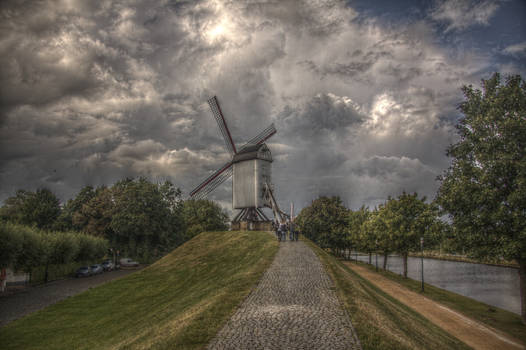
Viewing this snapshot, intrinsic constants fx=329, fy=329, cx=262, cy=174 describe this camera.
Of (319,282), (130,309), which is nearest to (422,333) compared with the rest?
(319,282)

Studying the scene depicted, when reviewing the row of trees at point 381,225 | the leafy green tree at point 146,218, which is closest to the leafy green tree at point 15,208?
the leafy green tree at point 146,218

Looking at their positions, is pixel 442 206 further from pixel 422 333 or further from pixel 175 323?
pixel 175 323

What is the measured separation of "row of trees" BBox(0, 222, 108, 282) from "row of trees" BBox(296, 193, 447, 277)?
4104cm

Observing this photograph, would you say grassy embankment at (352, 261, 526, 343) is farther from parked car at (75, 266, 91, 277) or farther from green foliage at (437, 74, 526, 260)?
parked car at (75, 266, 91, 277)

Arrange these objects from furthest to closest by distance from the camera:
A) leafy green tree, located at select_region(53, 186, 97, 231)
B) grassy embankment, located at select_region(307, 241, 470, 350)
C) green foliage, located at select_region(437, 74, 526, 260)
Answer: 1. leafy green tree, located at select_region(53, 186, 97, 231)
2. green foliage, located at select_region(437, 74, 526, 260)
3. grassy embankment, located at select_region(307, 241, 470, 350)

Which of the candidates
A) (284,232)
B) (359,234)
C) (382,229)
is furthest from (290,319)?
(359,234)

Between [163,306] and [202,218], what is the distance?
200ft

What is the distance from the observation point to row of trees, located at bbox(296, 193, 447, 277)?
46.2 meters

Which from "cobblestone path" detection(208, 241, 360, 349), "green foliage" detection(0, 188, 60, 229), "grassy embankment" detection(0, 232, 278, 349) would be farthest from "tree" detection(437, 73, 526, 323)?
"green foliage" detection(0, 188, 60, 229)

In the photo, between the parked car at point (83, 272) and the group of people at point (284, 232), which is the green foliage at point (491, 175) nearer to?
the group of people at point (284, 232)

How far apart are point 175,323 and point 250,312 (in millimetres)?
3371

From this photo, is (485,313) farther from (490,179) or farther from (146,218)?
(146,218)

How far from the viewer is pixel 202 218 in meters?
83.8

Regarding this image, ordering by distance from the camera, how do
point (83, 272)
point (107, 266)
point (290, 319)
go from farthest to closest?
point (107, 266)
point (83, 272)
point (290, 319)
